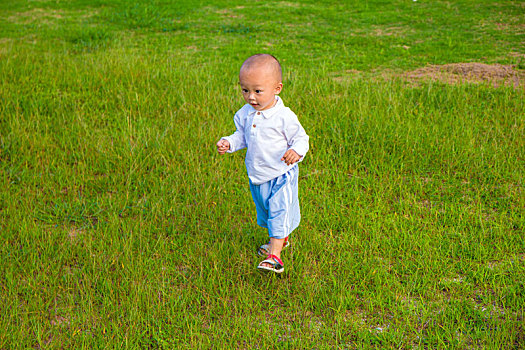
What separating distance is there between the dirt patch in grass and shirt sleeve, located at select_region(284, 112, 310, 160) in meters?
4.12

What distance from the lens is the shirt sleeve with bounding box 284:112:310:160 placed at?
3.28m

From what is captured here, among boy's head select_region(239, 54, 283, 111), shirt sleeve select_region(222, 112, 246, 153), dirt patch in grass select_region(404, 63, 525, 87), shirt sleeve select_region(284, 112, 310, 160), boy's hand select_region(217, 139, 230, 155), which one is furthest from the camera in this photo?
dirt patch in grass select_region(404, 63, 525, 87)

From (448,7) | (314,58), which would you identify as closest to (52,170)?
(314,58)

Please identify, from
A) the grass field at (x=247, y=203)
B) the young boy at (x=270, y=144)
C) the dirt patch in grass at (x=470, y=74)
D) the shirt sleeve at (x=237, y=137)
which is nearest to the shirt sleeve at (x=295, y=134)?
the young boy at (x=270, y=144)

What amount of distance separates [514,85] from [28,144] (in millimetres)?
6063

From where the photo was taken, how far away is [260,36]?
9.71m

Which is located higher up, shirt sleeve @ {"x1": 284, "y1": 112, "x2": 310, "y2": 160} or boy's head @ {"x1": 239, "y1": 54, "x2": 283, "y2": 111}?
boy's head @ {"x1": 239, "y1": 54, "x2": 283, "y2": 111}

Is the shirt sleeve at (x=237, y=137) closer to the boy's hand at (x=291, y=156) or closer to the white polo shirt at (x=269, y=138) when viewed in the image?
the white polo shirt at (x=269, y=138)

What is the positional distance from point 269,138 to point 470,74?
4.80 m

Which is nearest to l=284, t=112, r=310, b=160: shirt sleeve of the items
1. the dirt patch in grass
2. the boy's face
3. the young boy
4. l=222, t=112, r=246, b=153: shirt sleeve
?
the young boy

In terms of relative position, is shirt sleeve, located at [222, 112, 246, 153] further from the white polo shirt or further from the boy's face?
the boy's face

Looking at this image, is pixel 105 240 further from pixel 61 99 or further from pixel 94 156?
pixel 61 99

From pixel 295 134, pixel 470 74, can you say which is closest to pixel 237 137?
pixel 295 134

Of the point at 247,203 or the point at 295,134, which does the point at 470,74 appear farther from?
the point at 295,134
